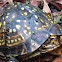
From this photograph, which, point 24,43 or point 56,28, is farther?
point 56,28

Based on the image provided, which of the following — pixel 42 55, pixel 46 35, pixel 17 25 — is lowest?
pixel 42 55

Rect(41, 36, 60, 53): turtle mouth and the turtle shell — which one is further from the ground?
the turtle shell

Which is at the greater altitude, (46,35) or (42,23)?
(42,23)

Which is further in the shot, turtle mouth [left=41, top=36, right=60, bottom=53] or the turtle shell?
turtle mouth [left=41, top=36, right=60, bottom=53]

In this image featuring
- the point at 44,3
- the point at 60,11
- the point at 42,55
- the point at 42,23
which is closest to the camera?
the point at 42,23

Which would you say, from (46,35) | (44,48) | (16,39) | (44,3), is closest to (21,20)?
(16,39)

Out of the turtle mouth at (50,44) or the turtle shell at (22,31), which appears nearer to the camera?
the turtle shell at (22,31)

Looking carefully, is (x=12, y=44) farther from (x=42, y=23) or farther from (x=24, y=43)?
(x=42, y=23)

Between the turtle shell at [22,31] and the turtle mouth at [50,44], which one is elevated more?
the turtle shell at [22,31]
